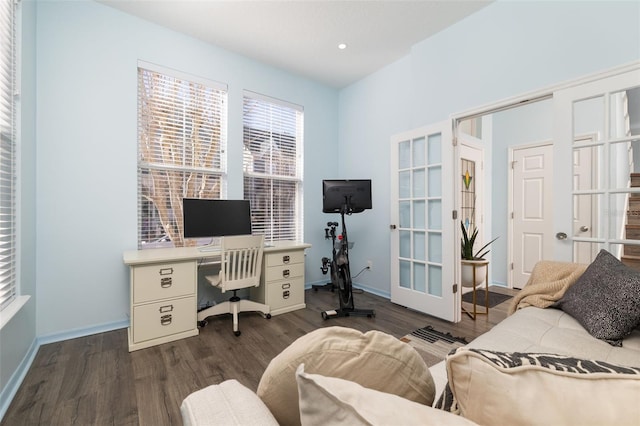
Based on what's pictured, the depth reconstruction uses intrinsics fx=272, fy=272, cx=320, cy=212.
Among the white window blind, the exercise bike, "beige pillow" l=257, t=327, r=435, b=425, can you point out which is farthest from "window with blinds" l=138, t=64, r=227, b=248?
"beige pillow" l=257, t=327, r=435, b=425

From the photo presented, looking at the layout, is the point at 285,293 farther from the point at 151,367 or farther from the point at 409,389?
the point at 409,389

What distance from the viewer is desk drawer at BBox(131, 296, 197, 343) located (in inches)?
86.3

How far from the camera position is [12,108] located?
186 cm

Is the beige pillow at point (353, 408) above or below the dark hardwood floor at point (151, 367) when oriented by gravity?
above

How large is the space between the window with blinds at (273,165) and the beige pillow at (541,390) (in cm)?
326

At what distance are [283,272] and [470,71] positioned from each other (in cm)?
281

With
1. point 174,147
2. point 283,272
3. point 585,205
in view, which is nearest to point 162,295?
point 283,272

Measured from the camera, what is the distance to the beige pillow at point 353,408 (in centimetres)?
40

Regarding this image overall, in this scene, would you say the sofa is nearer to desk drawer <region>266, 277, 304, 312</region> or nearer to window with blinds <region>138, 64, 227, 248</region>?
desk drawer <region>266, 277, 304, 312</region>

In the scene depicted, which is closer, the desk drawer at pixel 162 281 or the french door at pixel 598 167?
the french door at pixel 598 167

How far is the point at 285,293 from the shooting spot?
3049mm

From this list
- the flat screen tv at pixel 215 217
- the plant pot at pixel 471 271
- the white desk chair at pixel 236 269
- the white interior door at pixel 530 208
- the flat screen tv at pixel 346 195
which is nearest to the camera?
the white desk chair at pixel 236 269

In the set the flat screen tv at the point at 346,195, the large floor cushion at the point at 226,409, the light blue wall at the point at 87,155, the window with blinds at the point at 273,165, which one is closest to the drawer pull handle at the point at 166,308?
the light blue wall at the point at 87,155

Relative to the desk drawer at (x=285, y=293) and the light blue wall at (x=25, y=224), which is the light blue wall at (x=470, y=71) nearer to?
the desk drawer at (x=285, y=293)
